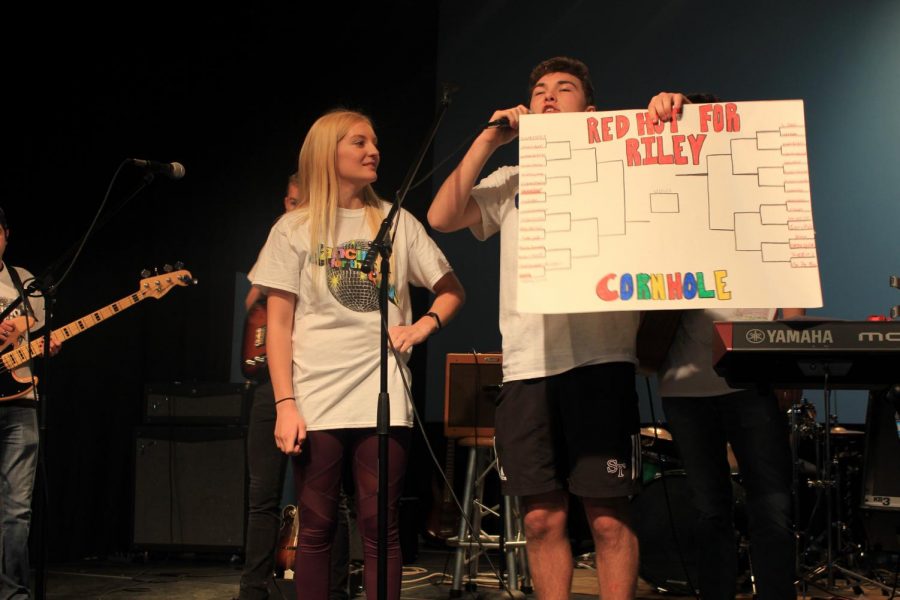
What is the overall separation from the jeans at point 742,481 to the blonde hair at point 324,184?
3.38 ft

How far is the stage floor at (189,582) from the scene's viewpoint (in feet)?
13.5

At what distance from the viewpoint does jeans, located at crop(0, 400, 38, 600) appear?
3445 millimetres

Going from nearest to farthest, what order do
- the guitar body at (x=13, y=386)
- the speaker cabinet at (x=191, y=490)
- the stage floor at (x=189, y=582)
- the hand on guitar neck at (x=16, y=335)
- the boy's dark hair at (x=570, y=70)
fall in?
the boy's dark hair at (x=570, y=70), the guitar body at (x=13, y=386), the hand on guitar neck at (x=16, y=335), the stage floor at (x=189, y=582), the speaker cabinet at (x=191, y=490)

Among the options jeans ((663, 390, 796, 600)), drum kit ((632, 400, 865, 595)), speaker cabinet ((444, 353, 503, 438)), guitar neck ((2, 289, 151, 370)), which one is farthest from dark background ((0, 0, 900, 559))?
jeans ((663, 390, 796, 600))

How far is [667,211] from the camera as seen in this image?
2.04 meters

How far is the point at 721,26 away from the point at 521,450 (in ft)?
16.8

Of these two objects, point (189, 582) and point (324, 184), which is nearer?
point (324, 184)

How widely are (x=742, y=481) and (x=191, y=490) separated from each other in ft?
11.7

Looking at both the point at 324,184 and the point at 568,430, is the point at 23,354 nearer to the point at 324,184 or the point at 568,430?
the point at 324,184

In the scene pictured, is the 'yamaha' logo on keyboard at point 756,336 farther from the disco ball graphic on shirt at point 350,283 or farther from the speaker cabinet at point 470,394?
the speaker cabinet at point 470,394

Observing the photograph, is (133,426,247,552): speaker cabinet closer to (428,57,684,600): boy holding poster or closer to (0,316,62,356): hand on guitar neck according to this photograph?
(0,316,62,356): hand on guitar neck

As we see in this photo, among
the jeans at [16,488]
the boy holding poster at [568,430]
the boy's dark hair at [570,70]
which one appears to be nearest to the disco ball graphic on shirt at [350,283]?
the boy holding poster at [568,430]

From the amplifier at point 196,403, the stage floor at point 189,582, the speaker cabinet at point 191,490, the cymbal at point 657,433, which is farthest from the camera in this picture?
the amplifier at point 196,403

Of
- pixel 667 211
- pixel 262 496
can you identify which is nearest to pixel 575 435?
pixel 667 211
